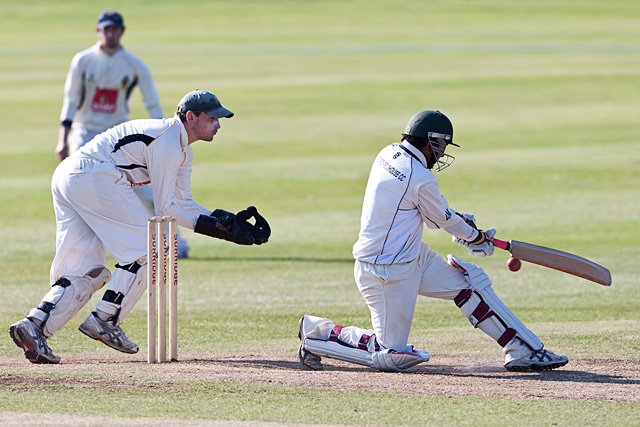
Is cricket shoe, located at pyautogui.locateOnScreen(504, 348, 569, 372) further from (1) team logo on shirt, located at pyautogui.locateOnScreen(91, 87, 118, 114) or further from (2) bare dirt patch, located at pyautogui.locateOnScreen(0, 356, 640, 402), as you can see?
(1) team logo on shirt, located at pyautogui.locateOnScreen(91, 87, 118, 114)

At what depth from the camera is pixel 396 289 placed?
7.48 m

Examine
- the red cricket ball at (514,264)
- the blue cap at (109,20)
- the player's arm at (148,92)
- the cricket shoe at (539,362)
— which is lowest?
the cricket shoe at (539,362)

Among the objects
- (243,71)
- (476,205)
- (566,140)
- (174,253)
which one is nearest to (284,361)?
(174,253)

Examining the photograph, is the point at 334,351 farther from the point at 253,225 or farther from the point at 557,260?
the point at 557,260

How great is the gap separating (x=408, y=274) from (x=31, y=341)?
2428 mm

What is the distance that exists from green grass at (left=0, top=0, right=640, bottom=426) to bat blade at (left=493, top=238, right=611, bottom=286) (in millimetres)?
581

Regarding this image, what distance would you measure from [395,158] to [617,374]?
1.94m

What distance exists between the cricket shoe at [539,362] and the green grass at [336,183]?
65 cm

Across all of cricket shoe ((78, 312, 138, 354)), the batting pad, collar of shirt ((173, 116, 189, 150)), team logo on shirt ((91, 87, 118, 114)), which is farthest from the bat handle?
team logo on shirt ((91, 87, 118, 114))

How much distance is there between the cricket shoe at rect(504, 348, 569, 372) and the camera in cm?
753

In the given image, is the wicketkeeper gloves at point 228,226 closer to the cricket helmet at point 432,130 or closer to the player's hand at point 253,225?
the player's hand at point 253,225

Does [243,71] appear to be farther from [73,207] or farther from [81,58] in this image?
[73,207]

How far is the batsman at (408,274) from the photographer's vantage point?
746cm

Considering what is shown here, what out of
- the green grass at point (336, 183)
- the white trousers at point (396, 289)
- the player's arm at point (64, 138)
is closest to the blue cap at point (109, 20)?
the player's arm at point (64, 138)
